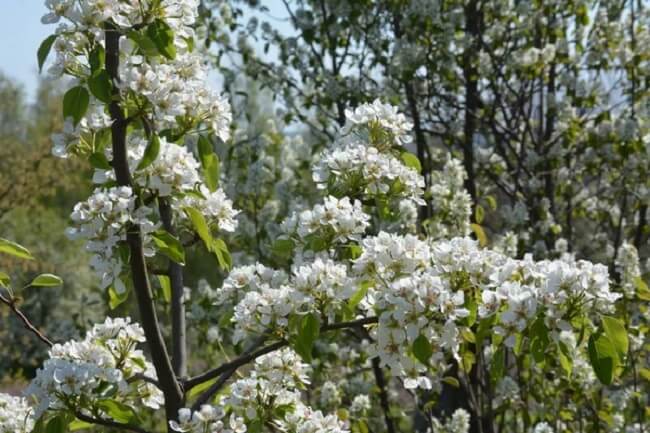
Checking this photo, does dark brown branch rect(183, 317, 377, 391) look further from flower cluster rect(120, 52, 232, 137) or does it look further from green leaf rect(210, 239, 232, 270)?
flower cluster rect(120, 52, 232, 137)

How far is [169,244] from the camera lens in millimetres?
1764

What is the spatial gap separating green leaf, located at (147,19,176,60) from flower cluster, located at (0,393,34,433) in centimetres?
93

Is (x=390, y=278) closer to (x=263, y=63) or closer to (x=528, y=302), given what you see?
(x=528, y=302)

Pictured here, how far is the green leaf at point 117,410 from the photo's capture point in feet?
5.65

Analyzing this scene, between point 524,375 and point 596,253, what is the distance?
1.25 m

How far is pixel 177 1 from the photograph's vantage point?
1.75m

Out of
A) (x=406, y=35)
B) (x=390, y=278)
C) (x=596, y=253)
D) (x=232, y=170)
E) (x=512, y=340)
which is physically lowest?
(x=512, y=340)

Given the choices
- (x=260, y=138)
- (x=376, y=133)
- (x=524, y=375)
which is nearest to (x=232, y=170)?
(x=260, y=138)

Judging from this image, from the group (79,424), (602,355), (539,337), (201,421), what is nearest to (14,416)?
(79,424)

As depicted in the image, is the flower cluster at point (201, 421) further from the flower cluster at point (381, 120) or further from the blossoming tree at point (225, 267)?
the flower cluster at point (381, 120)

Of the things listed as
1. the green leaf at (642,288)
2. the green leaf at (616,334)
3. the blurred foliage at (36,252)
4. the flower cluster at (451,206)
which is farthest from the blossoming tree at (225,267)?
the blurred foliage at (36,252)

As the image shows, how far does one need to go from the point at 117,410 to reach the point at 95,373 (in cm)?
10

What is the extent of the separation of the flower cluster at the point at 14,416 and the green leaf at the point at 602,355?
129 cm

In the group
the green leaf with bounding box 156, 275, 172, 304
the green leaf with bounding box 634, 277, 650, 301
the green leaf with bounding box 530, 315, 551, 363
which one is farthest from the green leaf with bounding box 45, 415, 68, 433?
the green leaf with bounding box 634, 277, 650, 301
